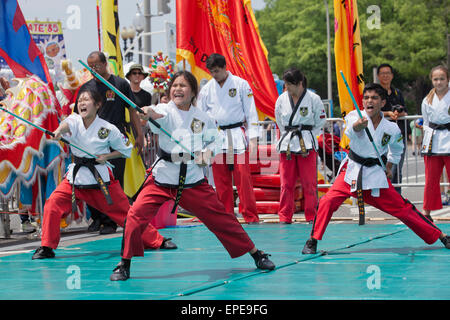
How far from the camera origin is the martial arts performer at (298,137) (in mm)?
9711

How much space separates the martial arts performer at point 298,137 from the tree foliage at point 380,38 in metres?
23.4

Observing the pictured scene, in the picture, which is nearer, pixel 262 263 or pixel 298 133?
pixel 262 263

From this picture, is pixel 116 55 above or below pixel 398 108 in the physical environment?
above

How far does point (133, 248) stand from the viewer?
5.63 meters

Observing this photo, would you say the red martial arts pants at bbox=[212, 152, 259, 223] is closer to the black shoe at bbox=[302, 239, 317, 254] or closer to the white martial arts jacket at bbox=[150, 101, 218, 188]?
the black shoe at bbox=[302, 239, 317, 254]

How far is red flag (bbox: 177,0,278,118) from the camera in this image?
1096cm

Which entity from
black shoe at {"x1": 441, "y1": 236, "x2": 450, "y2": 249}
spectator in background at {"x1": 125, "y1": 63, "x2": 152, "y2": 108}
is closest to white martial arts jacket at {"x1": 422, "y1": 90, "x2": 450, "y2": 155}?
black shoe at {"x1": 441, "y1": 236, "x2": 450, "y2": 249}

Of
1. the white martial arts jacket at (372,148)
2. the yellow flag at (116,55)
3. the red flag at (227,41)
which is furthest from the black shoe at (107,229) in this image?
the white martial arts jacket at (372,148)

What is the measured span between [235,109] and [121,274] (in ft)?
14.5

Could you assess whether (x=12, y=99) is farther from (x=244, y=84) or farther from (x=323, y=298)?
(x=323, y=298)

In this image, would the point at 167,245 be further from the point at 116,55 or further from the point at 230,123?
the point at 116,55

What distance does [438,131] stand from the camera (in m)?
9.20

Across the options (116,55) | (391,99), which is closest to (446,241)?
(391,99)

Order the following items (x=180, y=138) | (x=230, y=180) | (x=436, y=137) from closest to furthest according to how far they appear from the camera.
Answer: (x=180, y=138) < (x=436, y=137) < (x=230, y=180)
